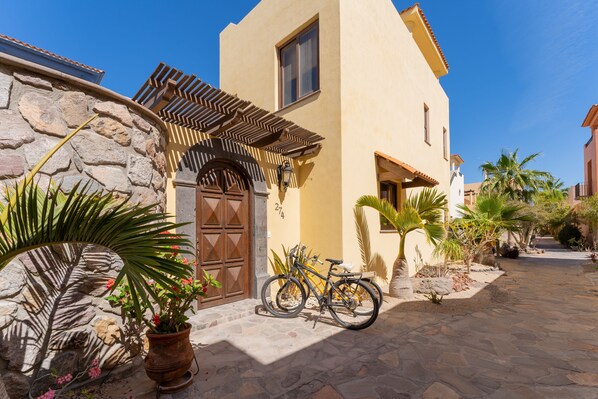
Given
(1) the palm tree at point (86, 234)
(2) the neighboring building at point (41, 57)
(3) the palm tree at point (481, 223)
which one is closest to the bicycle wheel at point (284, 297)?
(1) the palm tree at point (86, 234)

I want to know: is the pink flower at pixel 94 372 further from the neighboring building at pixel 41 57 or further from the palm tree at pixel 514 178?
the palm tree at pixel 514 178

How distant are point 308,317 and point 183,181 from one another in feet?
10.2

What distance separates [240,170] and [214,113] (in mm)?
1368

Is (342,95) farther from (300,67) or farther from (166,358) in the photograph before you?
(166,358)

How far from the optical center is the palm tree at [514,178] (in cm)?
1728

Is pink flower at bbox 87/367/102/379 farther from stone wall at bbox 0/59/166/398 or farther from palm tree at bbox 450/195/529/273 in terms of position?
palm tree at bbox 450/195/529/273

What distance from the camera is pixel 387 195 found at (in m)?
7.31

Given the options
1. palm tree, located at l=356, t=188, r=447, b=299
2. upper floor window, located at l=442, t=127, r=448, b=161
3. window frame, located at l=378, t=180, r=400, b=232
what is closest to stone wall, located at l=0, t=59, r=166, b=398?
palm tree, located at l=356, t=188, r=447, b=299

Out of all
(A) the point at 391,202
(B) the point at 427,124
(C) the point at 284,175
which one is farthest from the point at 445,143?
(C) the point at 284,175

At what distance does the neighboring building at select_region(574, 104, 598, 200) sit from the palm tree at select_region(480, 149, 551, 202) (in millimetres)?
2797

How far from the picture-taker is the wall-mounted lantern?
587 centimetres

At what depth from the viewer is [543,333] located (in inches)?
155

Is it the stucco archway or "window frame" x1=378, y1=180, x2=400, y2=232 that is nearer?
the stucco archway

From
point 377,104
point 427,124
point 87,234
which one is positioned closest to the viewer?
point 87,234
